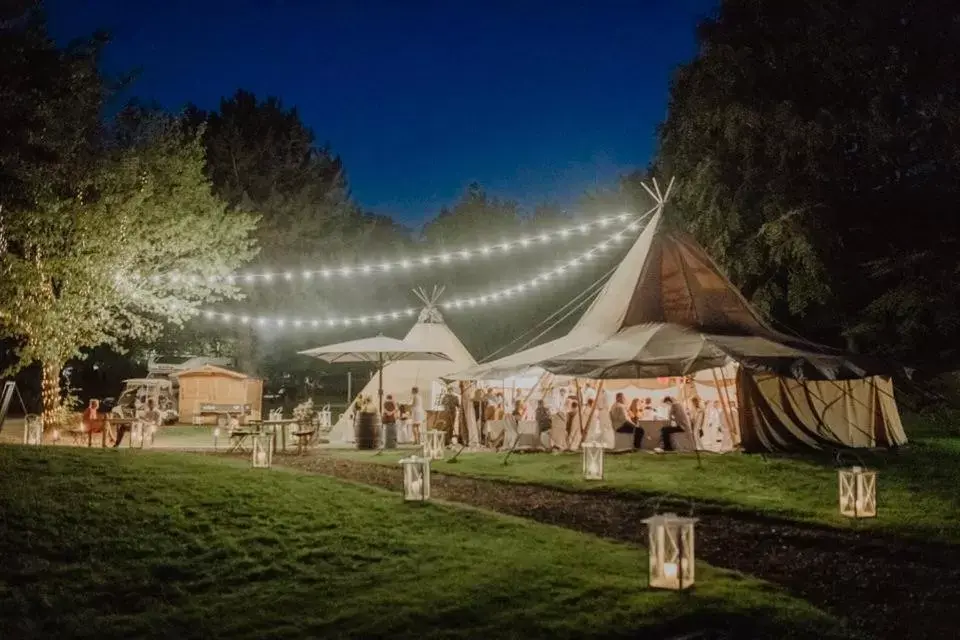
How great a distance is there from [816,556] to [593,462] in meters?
4.99

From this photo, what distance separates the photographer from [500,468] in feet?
46.2

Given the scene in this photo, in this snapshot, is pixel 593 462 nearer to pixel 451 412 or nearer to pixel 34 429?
pixel 451 412

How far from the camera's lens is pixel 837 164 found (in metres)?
24.2

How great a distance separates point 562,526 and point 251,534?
3255 mm

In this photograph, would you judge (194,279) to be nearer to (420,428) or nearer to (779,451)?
(420,428)

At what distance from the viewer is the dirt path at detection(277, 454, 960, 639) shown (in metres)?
6.16

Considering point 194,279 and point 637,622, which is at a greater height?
point 194,279

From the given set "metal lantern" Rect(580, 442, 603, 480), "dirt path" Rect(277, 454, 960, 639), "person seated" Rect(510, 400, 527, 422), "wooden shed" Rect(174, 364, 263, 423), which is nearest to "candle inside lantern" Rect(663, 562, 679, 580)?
"dirt path" Rect(277, 454, 960, 639)

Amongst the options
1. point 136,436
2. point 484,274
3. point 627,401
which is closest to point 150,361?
point 484,274

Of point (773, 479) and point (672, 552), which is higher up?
point (672, 552)

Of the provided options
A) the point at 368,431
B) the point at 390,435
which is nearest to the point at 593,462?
the point at 368,431

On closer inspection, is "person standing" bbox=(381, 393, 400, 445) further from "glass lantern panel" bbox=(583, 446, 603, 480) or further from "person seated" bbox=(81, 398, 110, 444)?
"glass lantern panel" bbox=(583, 446, 603, 480)

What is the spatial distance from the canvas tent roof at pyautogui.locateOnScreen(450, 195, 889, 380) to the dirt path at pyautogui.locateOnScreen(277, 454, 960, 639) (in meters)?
4.63

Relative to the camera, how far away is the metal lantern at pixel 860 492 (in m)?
9.43
